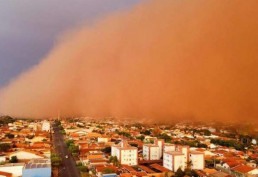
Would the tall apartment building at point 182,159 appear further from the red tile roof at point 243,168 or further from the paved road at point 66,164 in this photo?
the paved road at point 66,164

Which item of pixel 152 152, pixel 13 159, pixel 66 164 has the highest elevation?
pixel 152 152

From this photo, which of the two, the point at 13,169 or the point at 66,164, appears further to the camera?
the point at 66,164

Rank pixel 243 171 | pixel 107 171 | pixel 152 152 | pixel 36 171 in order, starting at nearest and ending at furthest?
pixel 36 171, pixel 107 171, pixel 243 171, pixel 152 152

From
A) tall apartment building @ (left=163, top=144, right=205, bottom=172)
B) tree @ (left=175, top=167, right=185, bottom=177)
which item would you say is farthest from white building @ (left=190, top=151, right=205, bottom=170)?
tree @ (left=175, top=167, right=185, bottom=177)

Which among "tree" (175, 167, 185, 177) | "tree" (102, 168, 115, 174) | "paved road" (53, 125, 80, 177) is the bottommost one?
"paved road" (53, 125, 80, 177)

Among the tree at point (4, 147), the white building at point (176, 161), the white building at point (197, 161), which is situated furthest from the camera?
the tree at point (4, 147)

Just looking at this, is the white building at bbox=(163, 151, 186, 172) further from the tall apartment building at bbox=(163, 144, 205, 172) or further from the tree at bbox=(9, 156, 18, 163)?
the tree at bbox=(9, 156, 18, 163)

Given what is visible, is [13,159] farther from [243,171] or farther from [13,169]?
[243,171]

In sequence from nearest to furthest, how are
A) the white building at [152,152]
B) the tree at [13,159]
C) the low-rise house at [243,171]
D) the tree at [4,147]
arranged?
the low-rise house at [243,171] < the tree at [13,159] < the white building at [152,152] < the tree at [4,147]

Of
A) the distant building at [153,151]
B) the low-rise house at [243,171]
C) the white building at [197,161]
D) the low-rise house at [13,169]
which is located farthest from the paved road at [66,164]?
the low-rise house at [243,171]

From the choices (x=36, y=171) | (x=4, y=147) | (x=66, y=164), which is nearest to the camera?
(x=36, y=171)

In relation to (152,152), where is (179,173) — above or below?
below

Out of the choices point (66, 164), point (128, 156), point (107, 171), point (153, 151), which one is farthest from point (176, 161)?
point (66, 164)
